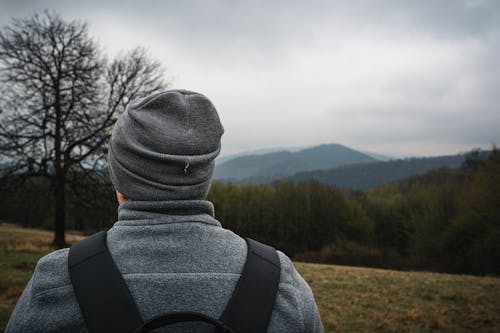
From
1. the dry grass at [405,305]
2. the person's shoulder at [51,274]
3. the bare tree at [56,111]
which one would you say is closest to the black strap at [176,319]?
the person's shoulder at [51,274]

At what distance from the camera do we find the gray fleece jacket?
1.05 metres

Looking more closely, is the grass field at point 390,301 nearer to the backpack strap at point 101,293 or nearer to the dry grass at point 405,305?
the dry grass at point 405,305

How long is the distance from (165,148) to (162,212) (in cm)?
26

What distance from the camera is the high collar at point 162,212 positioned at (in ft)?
3.99

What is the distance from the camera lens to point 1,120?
12.6 metres

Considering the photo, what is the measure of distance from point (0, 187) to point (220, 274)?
51.5ft

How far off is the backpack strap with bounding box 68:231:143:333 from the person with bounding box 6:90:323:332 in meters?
0.03

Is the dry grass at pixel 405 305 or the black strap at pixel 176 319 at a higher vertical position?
the black strap at pixel 176 319

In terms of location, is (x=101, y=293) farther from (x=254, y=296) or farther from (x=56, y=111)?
(x=56, y=111)

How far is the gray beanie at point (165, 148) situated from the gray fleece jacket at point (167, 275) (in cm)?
7

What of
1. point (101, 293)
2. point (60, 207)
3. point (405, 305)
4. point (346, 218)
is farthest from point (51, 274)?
point (346, 218)

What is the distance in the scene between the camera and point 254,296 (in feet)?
3.65

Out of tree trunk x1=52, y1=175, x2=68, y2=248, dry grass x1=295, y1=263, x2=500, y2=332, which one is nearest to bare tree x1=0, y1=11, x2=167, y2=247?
tree trunk x1=52, y1=175, x2=68, y2=248

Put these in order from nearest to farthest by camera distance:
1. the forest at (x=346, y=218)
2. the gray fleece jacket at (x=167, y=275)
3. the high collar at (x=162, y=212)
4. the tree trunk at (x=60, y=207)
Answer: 1. the gray fleece jacket at (x=167, y=275)
2. the high collar at (x=162, y=212)
3. the tree trunk at (x=60, y=207)
4. the forest at (x=346, y=218)
